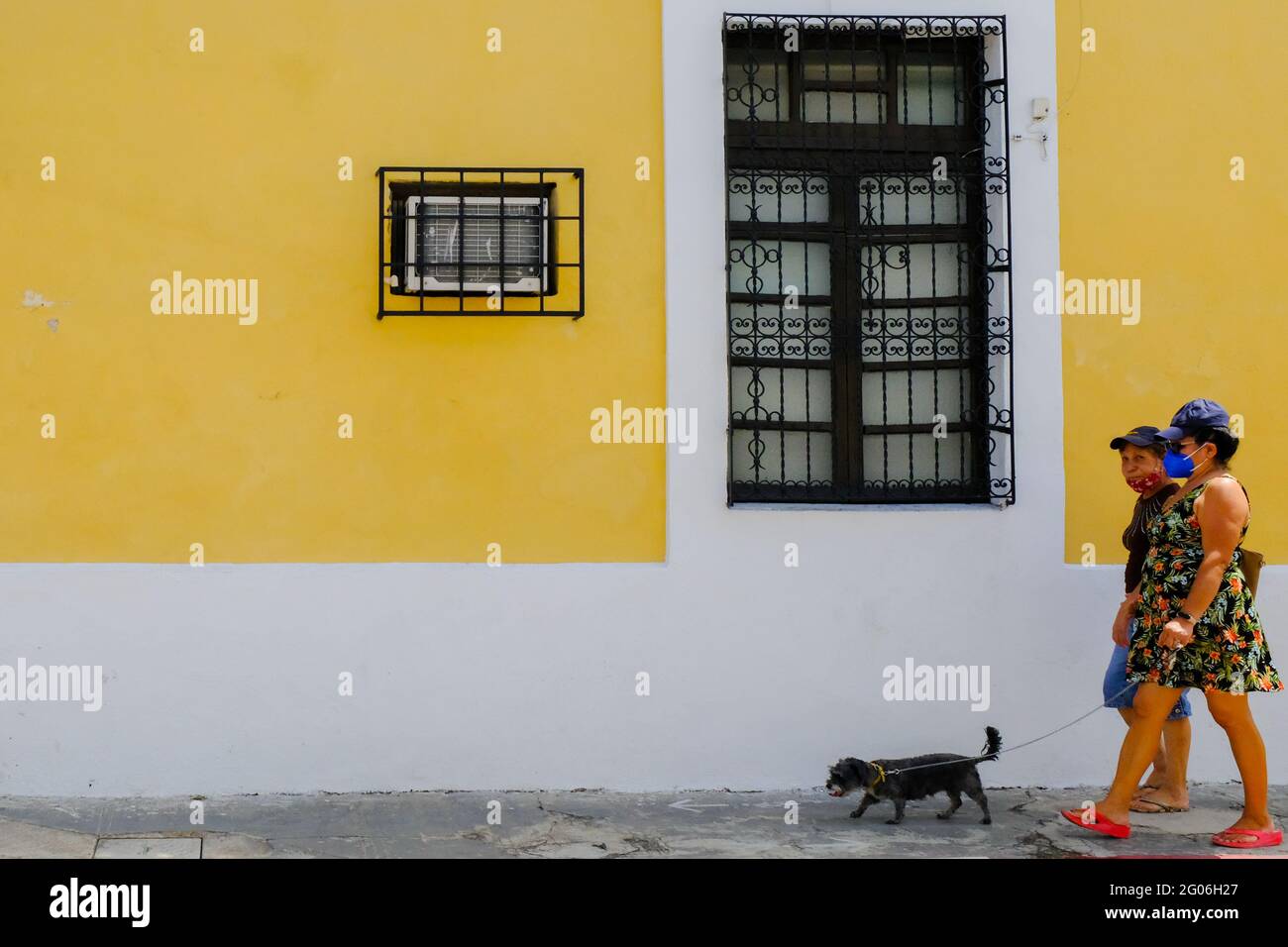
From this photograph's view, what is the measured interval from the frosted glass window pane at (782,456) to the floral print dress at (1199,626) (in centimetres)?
158

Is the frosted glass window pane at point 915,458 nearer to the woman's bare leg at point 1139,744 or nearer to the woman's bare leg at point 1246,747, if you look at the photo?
the woman's bare leg at point 1139,744

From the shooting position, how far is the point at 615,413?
255 inches

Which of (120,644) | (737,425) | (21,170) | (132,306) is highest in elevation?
(21,170)

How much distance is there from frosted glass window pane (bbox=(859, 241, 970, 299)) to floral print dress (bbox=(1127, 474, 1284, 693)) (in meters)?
1.62

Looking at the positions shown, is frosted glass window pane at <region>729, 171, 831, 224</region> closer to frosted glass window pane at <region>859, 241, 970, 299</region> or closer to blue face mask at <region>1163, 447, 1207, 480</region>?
frosted glass window pane at <region>859, 241, 970, 299</region>

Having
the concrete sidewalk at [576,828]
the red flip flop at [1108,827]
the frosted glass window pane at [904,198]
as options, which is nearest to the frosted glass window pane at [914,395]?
the frosted glass window pane at [904,198]

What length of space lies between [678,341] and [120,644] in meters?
2.78

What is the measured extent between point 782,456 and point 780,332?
58 centimetres

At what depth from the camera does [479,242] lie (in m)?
6.36

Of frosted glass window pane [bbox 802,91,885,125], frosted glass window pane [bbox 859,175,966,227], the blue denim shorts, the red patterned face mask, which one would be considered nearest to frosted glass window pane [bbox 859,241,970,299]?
frosted glass window pane [bbox 859,175,966,227]

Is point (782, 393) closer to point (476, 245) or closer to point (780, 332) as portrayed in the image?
point (780, 332)

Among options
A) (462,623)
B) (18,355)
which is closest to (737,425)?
(462,623)
